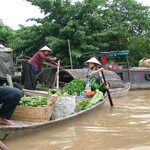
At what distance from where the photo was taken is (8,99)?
186 inches

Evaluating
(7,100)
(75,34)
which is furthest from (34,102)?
(75,34)

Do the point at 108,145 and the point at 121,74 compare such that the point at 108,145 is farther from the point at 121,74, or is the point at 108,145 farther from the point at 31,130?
the point at 121,74

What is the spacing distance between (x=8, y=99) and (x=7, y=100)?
0.09 ft

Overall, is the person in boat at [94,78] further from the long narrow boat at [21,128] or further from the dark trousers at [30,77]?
the long narrow boat at [21,128]

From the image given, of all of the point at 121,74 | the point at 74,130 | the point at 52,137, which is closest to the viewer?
the point at 52,137

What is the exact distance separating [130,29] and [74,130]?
588 inches

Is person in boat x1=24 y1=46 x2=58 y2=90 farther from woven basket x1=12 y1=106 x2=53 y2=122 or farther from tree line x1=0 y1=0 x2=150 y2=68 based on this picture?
tree line x1=0 y1=0 x2=150 y2=68

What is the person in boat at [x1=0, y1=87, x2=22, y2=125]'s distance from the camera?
466 cm

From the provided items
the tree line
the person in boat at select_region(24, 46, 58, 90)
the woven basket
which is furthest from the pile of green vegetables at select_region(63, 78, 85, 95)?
the tree line

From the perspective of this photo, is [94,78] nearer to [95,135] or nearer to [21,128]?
[95,135]

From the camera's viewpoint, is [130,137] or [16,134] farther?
[130,137]

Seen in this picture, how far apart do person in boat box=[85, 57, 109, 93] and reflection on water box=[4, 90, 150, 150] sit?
1094 mm

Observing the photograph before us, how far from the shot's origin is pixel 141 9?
20.2m

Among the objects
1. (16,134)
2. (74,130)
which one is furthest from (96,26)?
(16,134)
